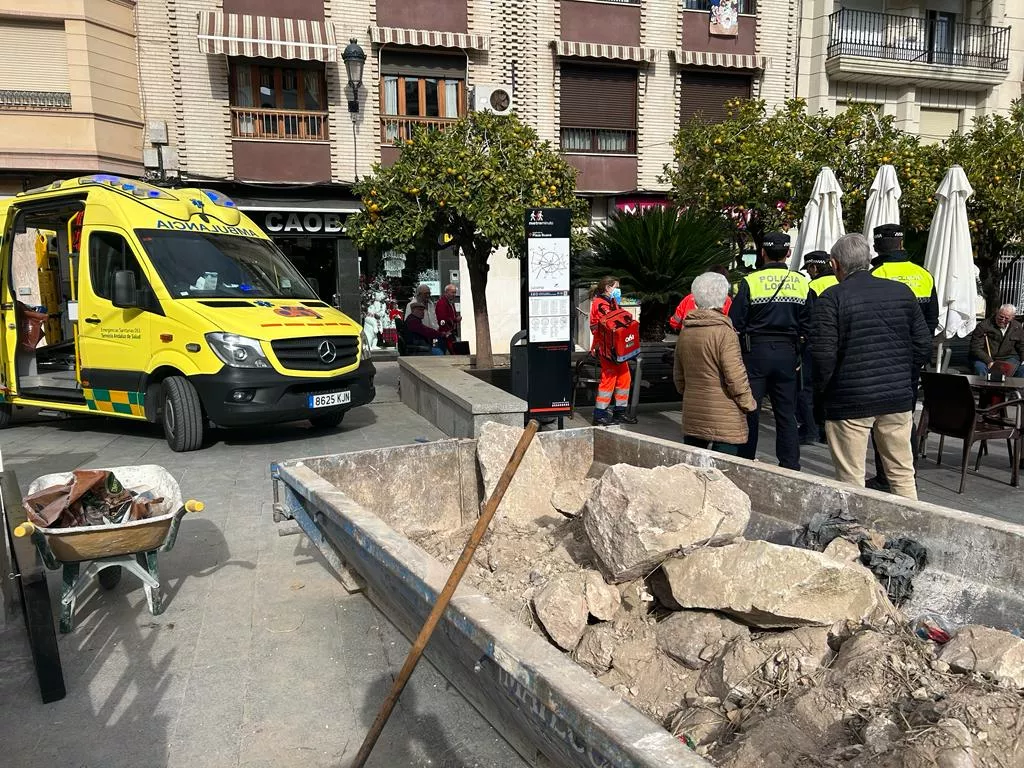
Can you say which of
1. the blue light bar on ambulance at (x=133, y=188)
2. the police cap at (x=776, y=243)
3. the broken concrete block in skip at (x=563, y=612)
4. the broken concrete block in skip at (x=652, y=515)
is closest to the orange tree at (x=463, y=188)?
the blue light bar on ambulance at (x=133, y=188)

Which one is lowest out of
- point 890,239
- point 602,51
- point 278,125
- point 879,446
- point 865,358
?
point 879,446

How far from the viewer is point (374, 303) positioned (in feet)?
56.5

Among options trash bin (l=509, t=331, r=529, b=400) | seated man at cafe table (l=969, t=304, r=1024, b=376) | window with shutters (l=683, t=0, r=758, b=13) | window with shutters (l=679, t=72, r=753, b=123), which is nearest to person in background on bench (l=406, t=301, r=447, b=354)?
trash bin (l=509, t=331, r=529, b=400)

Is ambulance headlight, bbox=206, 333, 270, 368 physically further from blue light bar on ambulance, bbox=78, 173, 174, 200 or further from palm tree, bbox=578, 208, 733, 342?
palm tree, bbox=578, 208, 733, 342

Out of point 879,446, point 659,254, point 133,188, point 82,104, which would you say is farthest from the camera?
point 82,104

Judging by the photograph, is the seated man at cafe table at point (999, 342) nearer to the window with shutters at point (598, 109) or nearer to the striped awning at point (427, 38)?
the window with shutters at point (598, 109)

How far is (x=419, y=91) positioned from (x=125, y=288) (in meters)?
11.4

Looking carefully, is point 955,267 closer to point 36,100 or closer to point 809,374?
point 809,374

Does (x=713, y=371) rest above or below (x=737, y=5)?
below

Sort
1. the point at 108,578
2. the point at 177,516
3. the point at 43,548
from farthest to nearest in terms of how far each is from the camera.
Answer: the point at 108,578, the point at 177,516, the point at 43,548

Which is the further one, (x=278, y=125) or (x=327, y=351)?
(x=278, y=125)

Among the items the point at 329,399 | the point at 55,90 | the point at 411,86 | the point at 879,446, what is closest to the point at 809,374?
the point at 879,446

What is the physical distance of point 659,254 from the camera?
377 inches

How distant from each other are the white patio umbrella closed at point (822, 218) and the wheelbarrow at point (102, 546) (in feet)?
24.1
